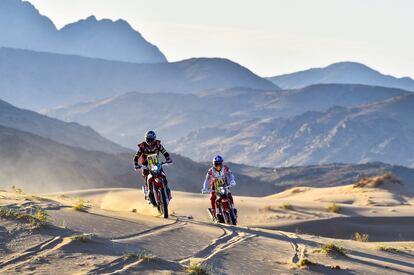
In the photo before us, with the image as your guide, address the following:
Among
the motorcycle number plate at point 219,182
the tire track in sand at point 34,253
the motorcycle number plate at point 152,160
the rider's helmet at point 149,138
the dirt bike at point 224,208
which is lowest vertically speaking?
the tire track in sand at point 34,253

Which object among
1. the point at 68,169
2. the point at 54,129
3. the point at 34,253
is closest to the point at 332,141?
the point at 54,129

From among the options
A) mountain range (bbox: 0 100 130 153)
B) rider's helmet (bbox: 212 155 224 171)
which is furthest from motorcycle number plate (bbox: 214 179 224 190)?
mountain range (bbox: 0 100 130 153)

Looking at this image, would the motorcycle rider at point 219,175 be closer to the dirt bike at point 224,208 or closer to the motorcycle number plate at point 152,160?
the dirt bike at point 224,208

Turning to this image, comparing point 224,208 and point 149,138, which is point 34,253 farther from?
point 224,208

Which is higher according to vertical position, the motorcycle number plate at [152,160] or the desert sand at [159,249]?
the motorcycle number plate at [152,160]

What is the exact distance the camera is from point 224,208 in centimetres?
1556

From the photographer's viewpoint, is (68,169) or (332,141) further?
(332,141)

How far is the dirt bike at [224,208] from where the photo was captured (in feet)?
50.8

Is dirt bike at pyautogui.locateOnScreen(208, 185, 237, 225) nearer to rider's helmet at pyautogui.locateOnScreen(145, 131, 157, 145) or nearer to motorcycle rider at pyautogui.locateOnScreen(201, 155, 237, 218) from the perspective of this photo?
motorcycle rider at pyautogui.locateOnScreen(201, 155, 237, 218)

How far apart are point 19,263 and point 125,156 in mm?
65523

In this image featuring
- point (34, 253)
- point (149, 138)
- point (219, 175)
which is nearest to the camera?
point (34, 253)

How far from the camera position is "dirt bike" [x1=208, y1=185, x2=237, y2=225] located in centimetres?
1548

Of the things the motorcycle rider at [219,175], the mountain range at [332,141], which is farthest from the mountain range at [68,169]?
the mountain range at [332,141]

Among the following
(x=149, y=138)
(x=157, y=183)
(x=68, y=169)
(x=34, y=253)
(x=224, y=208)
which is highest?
(x=68, y=169)
